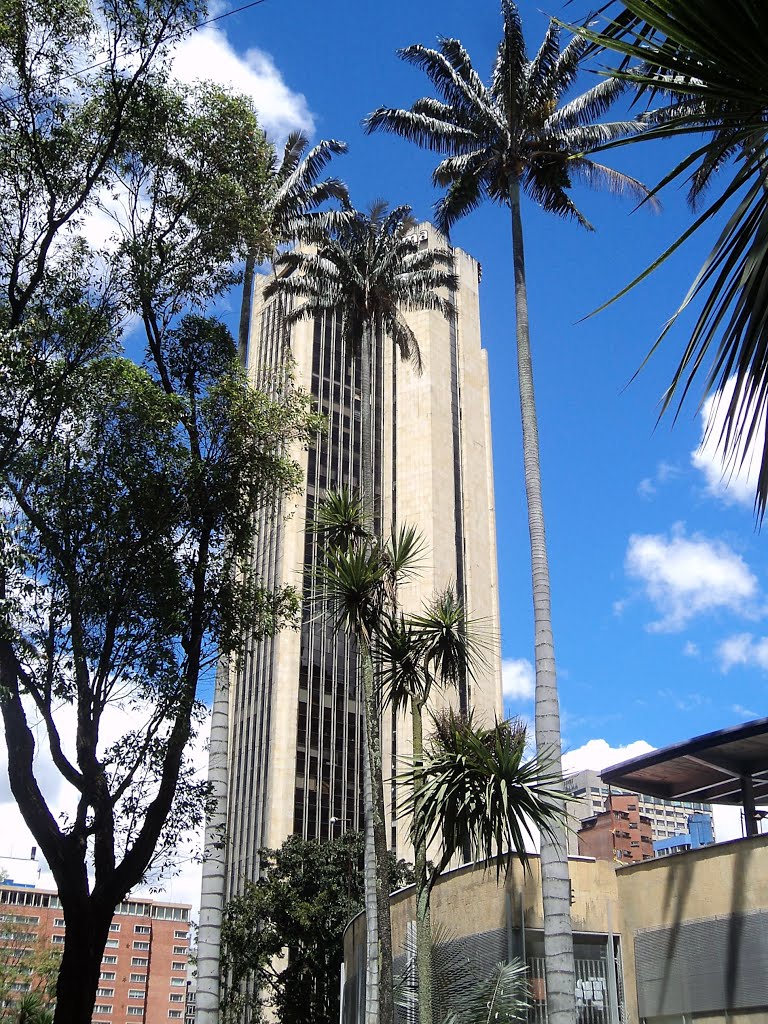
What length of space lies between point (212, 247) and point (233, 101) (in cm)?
273

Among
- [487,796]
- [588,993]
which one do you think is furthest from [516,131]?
[588,993]

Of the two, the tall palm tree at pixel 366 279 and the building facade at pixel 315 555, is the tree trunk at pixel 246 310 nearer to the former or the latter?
the tall palm tree at pixel 366 279

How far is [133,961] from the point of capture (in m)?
146

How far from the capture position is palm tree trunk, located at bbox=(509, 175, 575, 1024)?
50.7 ft

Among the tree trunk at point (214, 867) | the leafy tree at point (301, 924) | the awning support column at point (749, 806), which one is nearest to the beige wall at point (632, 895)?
the awning support column at point (749, 806)

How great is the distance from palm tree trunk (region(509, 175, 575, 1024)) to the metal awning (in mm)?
4865

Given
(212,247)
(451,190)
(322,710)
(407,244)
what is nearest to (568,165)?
(451,190)

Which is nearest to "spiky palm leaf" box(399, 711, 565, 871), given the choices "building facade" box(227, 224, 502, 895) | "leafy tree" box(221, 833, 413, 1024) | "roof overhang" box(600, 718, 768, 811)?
"roof overhang" box(600, 718, 768, 811)

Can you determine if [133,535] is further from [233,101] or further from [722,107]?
[722,107]

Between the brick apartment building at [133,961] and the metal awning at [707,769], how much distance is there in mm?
129183

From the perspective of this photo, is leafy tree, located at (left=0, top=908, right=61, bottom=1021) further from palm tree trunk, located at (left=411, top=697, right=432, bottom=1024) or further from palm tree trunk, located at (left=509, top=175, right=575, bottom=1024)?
palm tree trunk, located at (left=509, top=175, right=575, bottom=1024)

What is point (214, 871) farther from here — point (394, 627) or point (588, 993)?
point (588, 993)

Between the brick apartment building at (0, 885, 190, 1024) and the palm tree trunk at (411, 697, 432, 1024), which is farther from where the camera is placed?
the brick apartment building at (0, 885, 190, 1024)

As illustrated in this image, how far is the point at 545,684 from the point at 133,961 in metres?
147
